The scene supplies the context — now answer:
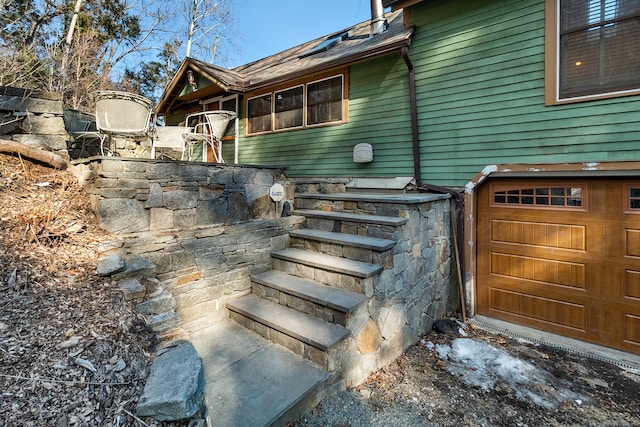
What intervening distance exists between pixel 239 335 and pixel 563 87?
4.36 metres

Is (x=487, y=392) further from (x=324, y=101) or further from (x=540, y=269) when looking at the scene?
(x=324, y=101)

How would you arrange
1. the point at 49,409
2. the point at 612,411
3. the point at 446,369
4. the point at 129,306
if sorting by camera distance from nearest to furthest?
1. the point at 49,409
2. the point at 129,306
3. the point at 612,411
4. the point at 446,369

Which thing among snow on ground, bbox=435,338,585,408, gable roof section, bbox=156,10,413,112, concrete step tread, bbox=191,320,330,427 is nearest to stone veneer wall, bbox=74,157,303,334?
concrete step tread, bbox=191,320,330,427

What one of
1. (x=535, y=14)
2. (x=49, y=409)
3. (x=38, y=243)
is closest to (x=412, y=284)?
(x=49, y=409)

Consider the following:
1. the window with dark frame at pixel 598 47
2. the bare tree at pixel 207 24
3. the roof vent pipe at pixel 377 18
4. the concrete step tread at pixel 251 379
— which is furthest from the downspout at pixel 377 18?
the bare tree at pixel 207 24

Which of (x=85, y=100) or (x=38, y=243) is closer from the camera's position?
(x=38, y=243)

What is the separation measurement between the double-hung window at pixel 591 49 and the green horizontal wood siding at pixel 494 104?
113 millimetres

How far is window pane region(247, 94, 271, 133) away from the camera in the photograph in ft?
21.7

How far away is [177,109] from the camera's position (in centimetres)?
850

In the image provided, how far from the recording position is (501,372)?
3.04m

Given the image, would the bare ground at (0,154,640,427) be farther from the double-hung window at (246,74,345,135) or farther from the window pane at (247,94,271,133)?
the window pane at (247,94,271,133)

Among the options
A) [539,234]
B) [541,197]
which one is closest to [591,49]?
[541,197]

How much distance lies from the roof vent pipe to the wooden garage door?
3455 millimetres

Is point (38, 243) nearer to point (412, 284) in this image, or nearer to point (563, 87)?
point (412, 284)
